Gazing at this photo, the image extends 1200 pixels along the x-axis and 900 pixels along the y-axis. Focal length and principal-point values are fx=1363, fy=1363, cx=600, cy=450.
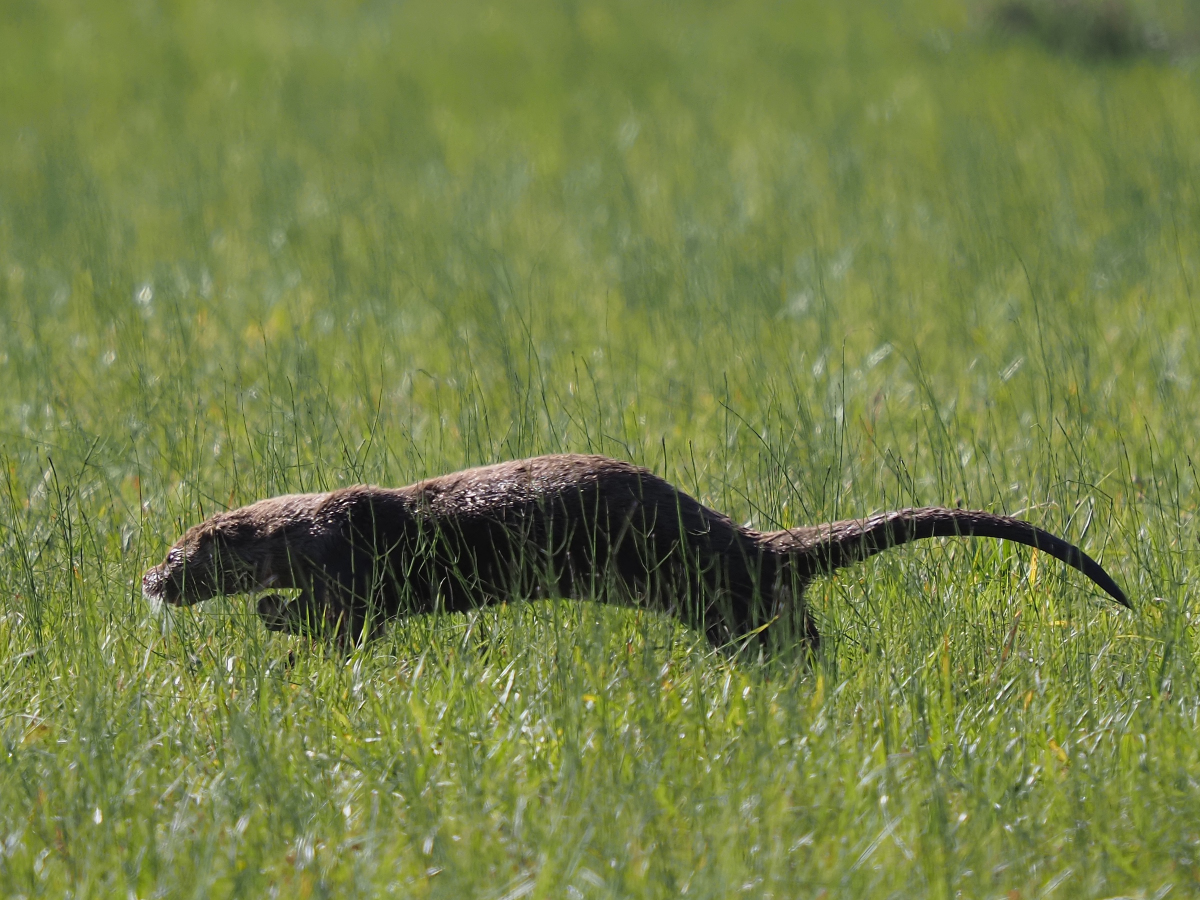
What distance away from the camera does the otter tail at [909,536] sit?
3109 mm

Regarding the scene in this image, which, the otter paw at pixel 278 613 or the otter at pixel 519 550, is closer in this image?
the otter at pixel 519 550

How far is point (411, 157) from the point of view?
1078cm

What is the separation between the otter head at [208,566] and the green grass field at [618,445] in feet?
0.26

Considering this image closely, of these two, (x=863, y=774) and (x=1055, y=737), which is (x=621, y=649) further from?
(x=1055, y=737)

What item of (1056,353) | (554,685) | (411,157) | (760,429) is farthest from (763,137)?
(554,685)

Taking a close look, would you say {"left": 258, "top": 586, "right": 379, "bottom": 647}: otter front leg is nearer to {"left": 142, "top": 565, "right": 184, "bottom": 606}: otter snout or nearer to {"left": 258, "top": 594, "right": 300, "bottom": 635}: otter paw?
{"left": 258, "top": 594, "right": 300, "bottom": 635}: otter paw

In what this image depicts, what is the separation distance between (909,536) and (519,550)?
0.98 m

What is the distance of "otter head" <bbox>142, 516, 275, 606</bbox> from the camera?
3.55m

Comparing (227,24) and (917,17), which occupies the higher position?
(227,24)

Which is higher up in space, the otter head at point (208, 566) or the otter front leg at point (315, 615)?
the otter head at point (208, 566)

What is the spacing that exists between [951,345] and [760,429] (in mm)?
1766

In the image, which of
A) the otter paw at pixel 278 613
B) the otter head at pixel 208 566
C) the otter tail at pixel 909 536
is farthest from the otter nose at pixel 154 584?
the otter tail at pixel 909 536

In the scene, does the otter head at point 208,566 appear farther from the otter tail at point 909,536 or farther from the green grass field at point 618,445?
the otter tail at point 909,536

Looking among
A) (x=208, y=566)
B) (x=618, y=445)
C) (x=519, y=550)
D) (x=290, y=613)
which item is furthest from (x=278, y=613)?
(x=618, y=445)
